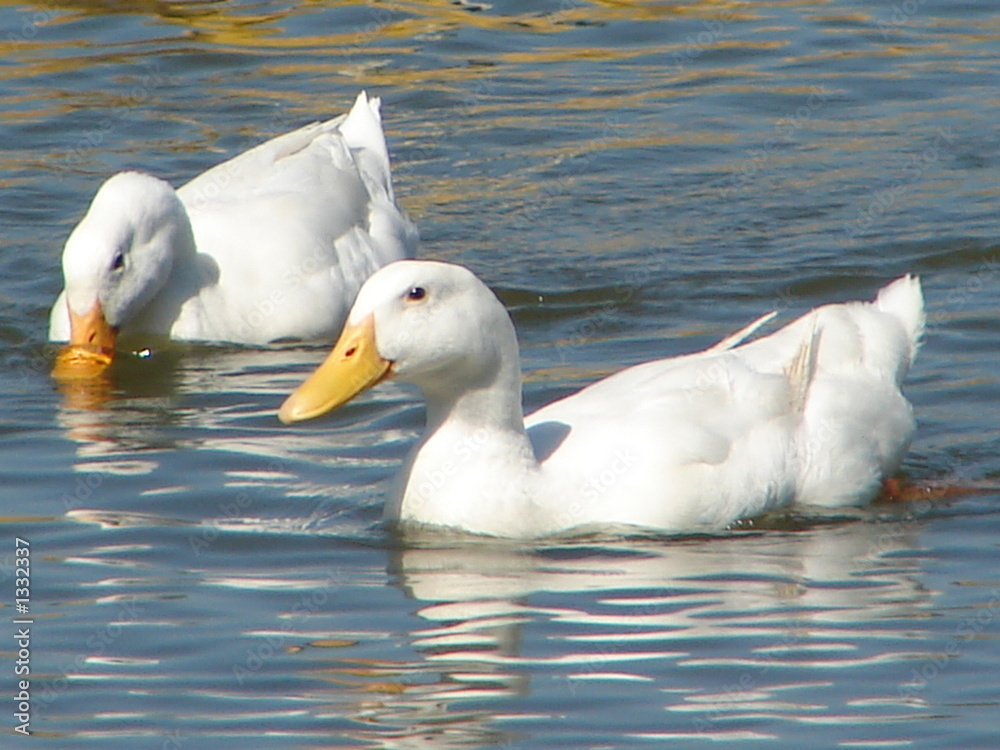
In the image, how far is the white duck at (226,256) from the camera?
29.4ft

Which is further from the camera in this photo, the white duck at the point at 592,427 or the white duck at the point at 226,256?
the white duck at the point at 226,256

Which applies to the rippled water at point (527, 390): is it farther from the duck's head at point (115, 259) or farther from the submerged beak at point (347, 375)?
the submerged beak at point (347, 375)

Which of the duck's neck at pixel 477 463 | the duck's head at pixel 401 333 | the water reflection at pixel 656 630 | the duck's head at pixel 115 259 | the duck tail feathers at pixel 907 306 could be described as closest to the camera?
the water reflection at pixel 656 630

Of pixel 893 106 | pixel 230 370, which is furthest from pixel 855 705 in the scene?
pixel 893 106

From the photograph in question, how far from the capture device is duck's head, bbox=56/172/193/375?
29.1 ft

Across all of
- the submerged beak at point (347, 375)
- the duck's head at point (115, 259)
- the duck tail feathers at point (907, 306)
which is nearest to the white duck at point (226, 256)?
the duck's head at point (115, 259)

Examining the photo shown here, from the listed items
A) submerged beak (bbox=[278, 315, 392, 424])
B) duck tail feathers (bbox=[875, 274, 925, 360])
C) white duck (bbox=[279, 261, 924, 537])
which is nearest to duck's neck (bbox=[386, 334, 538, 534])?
white duck (bbox=[279, 261, 924, 537])

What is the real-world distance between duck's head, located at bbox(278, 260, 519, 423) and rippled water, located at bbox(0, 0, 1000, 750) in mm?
537

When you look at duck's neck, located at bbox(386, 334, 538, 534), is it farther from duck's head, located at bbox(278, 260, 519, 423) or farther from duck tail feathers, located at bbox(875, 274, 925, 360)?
duck tail feathers, located at bbox(875, 274, 925, 360)

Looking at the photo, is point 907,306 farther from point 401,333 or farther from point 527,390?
point 401,333

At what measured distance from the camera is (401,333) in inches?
251

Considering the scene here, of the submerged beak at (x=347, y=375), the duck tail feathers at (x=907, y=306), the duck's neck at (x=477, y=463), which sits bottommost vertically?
the duck's neck at (x=477, y=463)

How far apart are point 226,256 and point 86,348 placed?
782mm

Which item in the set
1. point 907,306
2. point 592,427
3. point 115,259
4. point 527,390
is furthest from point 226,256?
point 907,306
